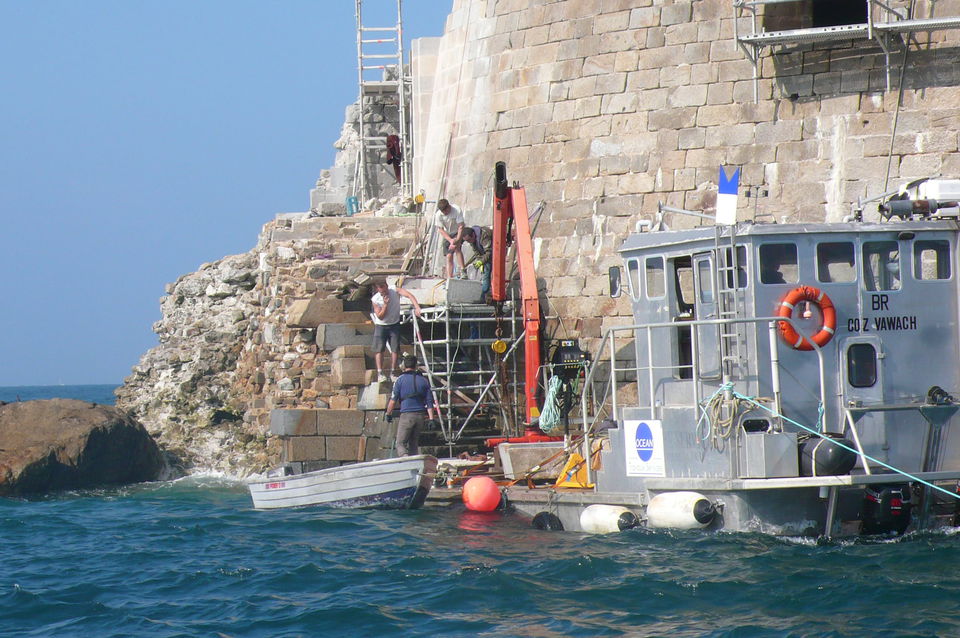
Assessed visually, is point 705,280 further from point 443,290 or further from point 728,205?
point 443,290

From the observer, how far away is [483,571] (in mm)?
12773

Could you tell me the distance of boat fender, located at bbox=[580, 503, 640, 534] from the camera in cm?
1389

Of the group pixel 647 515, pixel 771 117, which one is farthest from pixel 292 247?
pixel 647 515

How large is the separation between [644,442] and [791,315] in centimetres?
189

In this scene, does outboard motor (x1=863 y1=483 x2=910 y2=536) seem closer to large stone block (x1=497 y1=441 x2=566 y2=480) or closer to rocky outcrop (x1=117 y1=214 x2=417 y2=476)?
large stone block (x1=497 y1=441 x2=566 y2=480)

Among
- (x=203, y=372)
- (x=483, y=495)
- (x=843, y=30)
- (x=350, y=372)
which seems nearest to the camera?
(x=483, y=495)

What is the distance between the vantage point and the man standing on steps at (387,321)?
1938 centimetres

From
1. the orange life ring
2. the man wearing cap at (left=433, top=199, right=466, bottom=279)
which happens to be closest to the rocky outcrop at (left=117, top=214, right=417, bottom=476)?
the man wearing cap at (left=433, top=199, right=466, bottom=279)

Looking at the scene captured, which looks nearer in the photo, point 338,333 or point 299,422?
point 299,422

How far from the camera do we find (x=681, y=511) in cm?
1315

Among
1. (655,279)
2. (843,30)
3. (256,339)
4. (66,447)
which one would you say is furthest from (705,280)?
(256,339)

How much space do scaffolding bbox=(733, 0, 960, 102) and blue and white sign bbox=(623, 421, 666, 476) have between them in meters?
5.88

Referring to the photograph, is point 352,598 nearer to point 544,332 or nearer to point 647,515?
point 647,515

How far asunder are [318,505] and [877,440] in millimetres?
6888
